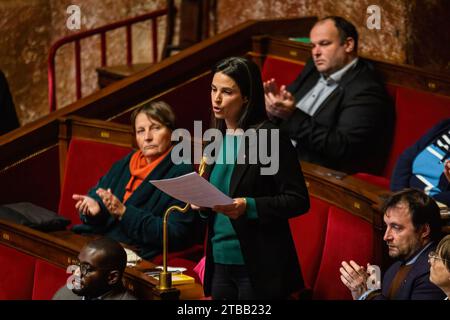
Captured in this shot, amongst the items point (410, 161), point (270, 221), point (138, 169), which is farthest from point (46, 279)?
point (410, 161)

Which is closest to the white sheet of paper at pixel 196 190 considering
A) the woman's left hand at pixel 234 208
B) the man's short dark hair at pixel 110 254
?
the woman's left hand at pixel 234 208

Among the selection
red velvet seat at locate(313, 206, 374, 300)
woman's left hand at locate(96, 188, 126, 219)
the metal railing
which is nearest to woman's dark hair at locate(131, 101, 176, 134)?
woman's left hand at locate(96, 188, 126, 219)

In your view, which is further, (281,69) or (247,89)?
(281,69)

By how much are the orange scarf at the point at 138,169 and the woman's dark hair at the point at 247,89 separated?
861 mm

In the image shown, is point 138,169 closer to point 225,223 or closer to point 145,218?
point 145,218

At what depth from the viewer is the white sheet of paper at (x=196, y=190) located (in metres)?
1.96

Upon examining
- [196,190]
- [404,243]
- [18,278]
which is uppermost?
[196,190]

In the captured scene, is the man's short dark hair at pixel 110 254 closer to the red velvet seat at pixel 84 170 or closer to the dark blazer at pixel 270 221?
the dark blazer at pixel 270 221

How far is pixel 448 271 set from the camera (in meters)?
2.02

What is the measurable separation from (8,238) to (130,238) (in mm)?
351

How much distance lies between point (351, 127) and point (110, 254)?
3.78 ft

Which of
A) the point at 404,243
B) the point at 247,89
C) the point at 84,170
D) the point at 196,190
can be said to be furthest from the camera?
the point at 84,170

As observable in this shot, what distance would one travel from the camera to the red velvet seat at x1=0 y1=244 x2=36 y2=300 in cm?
261

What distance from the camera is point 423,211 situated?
2.25 meters
